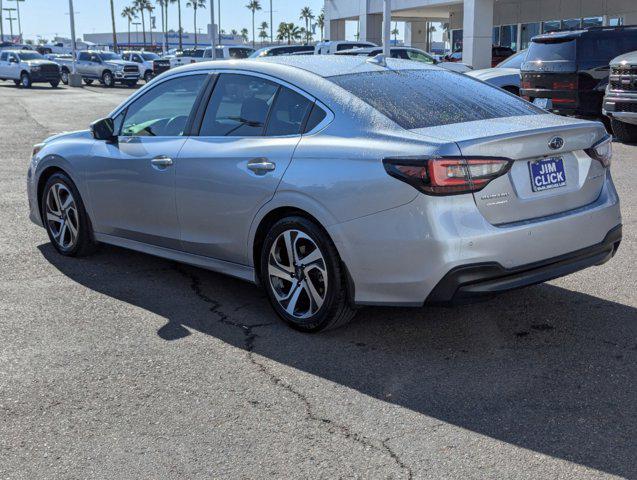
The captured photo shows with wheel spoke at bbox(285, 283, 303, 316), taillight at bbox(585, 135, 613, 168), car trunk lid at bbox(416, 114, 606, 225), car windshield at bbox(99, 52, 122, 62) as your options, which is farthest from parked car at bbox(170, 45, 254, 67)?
car trunk lid at bbox(416, 114, 606, 225)

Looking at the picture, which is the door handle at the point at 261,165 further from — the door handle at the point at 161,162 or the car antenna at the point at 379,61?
the car antenna at the point at 379,61

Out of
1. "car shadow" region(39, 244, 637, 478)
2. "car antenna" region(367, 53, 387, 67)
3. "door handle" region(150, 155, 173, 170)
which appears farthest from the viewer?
"door handle" region(150, 155, 173, 170)

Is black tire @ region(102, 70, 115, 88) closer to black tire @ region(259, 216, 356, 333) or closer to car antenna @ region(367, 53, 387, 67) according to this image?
car antenna @ region(367, 53, 387, 67)

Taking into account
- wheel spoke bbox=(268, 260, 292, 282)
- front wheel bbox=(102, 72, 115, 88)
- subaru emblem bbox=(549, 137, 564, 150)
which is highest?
subaru emblem bbox=(549, 137, 564, 150)

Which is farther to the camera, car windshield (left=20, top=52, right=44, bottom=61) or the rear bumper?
car windshield (left=20, top=52, right=44, bottom=61)

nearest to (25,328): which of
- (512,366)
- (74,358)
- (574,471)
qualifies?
(74,358)

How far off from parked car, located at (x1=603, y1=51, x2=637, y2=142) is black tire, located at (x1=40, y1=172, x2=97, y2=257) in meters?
9.42

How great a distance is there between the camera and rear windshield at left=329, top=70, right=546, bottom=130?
473 cm

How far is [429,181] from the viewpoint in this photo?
4.21m

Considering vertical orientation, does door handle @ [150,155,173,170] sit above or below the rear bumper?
above

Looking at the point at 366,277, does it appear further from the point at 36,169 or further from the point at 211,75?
the point at 36,169

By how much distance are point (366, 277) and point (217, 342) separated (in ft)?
3.28

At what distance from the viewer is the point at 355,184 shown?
176 inches

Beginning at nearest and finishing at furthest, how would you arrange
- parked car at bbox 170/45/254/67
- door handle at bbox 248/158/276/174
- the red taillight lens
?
door handle at bbox 248/158/276/174 → the red taillight lens → parked car at bbox 170/45/254/67
